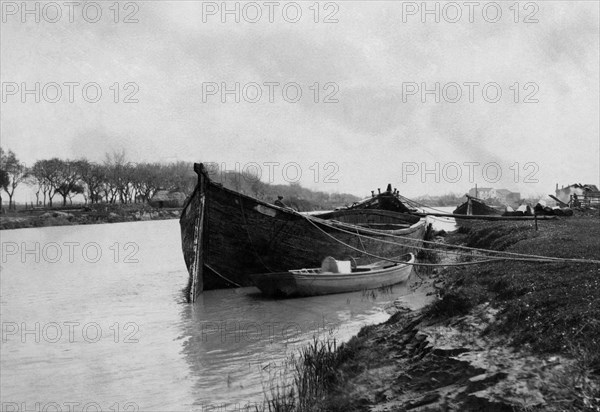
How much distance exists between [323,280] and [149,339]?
5.03 meters

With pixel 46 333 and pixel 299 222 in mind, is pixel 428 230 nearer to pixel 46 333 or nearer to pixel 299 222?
pixel 299 222

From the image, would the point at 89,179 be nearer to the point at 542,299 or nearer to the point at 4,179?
the point at 4,179

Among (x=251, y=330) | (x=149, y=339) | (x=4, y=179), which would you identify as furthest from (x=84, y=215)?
(x=251, y=330)

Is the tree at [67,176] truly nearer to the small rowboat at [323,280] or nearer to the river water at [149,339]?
the river water at [149,339]

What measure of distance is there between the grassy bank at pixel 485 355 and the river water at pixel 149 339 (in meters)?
1.62

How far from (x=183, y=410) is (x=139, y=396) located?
3.40ft

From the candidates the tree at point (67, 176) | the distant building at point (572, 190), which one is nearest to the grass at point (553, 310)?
the distant building at point (572, 190)

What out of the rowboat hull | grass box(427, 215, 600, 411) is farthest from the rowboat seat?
grass box(427, 215, 600, 411)

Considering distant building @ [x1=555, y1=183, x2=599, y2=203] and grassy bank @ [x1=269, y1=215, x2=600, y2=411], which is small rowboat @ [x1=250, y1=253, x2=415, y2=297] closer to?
grassy bank @ [x1=269, y1=215, x2=600, y2=411]

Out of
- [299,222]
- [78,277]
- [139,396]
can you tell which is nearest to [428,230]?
[299,222]

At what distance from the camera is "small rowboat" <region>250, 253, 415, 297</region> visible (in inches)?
560

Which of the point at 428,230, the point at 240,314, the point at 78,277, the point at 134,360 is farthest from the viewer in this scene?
the point at 428,230

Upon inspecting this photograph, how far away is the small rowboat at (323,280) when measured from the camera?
14219 millimetres

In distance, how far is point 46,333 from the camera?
12047 mm
